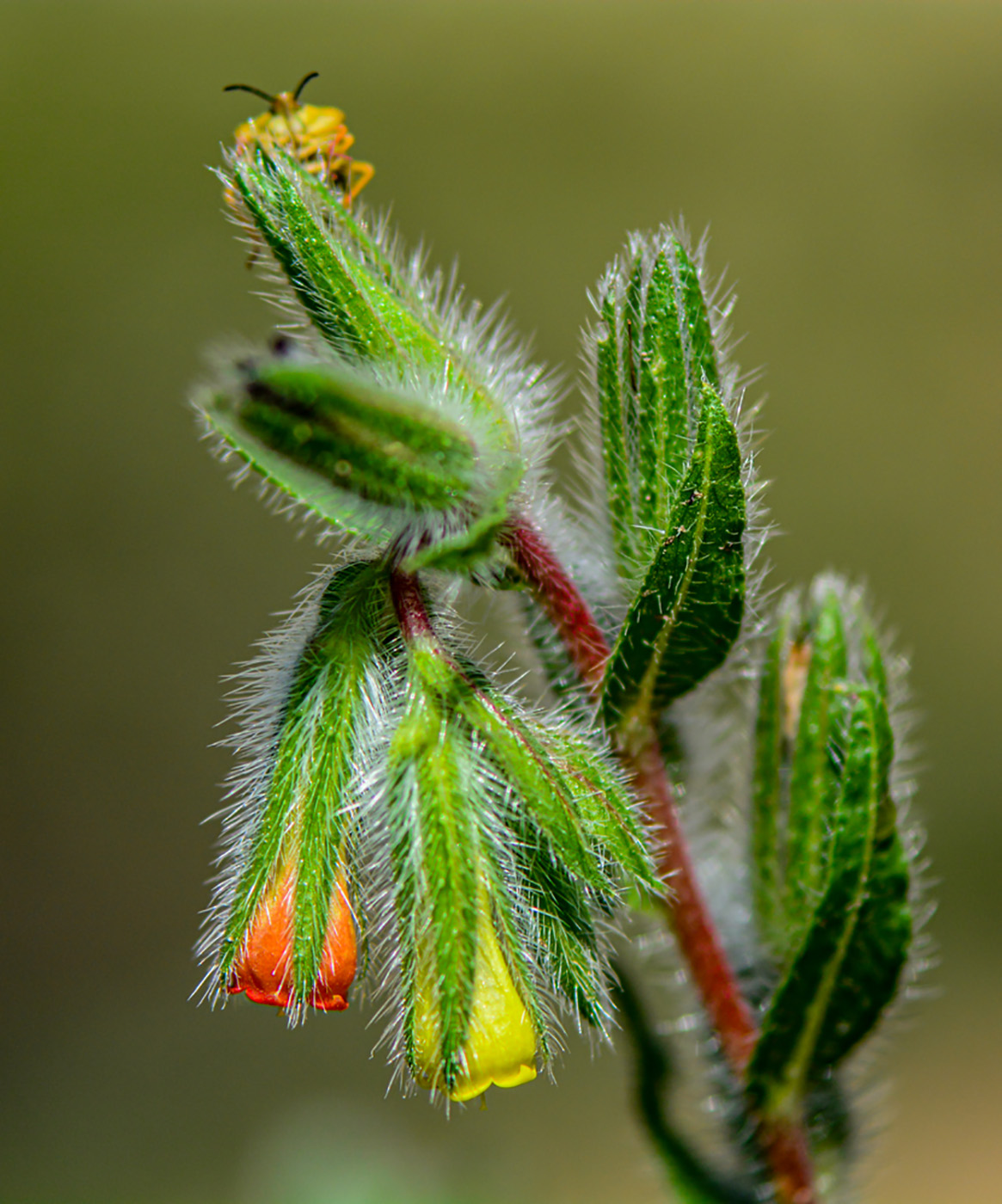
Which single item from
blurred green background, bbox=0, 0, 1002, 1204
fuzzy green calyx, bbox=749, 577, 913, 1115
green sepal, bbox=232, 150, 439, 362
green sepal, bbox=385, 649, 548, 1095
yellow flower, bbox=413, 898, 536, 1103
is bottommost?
yellow flower, bbox=413, 898, 536, 1103

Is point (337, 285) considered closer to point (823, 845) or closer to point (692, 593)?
point (692, 593)

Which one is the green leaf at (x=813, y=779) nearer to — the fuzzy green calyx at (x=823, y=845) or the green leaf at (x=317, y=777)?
the fuzzy green calyx at (x=823, y=845)

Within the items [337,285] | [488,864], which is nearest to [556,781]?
[488,864]

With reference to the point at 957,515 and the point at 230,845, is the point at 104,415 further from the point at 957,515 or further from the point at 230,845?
the point at 230,845

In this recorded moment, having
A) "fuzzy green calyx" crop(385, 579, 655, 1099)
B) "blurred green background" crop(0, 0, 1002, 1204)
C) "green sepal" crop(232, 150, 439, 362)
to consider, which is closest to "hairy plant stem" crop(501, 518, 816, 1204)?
"fuzzy green calyx" crop(385, 579, 655, 1099)

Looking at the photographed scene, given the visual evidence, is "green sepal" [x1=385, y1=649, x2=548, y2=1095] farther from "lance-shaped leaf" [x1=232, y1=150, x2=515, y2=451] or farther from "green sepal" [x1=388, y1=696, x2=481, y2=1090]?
"lance-shaped leaf" [x1=232, y1=150, x2=515, y2=451]
